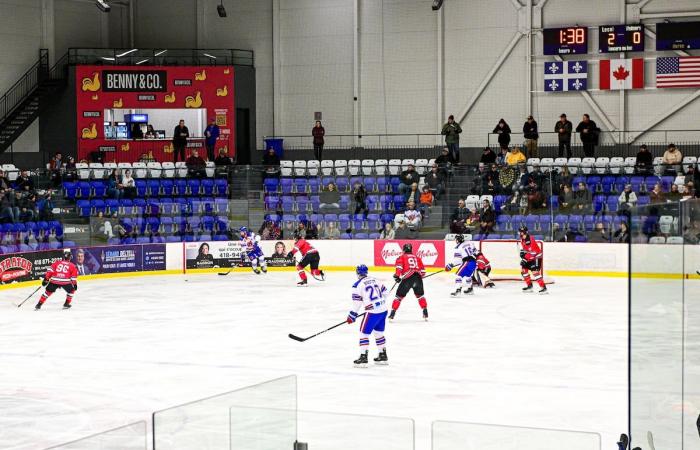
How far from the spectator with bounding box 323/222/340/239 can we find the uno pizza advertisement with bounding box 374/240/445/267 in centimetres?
101

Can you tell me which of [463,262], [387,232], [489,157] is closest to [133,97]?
[387,232]

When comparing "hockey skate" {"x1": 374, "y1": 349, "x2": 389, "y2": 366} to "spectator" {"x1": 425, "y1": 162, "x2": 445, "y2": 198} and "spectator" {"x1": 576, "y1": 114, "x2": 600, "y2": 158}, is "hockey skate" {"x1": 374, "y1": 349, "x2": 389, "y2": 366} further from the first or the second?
"spectator" {"x1": 576, "y1": 114, "x2": 600, "y2": 158}

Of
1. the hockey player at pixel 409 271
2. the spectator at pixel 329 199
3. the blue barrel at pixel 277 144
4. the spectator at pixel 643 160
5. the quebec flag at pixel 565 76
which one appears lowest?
the hockey player at pixel 409 271

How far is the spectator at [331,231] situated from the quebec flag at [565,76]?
8.34 m

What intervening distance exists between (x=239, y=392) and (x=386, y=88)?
2753cm

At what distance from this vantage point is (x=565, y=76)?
29734mm

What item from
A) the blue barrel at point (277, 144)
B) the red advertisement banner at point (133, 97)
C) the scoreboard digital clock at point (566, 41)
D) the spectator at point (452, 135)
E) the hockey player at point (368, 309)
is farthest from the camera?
the blue barrel at point (277, 144)

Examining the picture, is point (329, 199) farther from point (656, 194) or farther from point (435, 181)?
point (656, 194)

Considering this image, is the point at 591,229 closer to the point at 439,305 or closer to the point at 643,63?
the point at 439,305

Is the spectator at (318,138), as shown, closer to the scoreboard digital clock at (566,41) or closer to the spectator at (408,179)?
the spectator at (408,179)

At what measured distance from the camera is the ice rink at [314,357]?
35.9 ft

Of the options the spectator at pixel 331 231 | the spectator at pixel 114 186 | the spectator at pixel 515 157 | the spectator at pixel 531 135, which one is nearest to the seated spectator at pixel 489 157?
the spectator at pixel 515 157

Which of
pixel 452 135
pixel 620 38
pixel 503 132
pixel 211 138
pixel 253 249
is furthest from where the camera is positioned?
pixel 211 138

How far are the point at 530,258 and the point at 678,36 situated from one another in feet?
35.9
